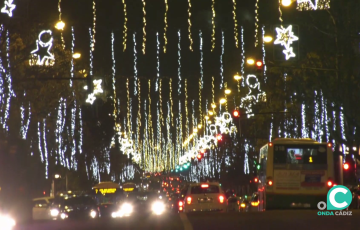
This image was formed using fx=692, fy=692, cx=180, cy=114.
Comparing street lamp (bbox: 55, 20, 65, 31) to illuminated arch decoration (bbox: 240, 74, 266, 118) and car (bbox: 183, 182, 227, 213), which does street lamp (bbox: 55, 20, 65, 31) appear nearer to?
car (bbox: 183, 182, 227, 213)

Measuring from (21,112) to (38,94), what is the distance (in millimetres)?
1248

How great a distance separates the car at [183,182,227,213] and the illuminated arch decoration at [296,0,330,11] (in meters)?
9.80

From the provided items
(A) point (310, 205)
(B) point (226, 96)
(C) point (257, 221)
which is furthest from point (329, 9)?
(B) point (226, 96)

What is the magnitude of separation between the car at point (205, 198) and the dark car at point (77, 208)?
4475 mm

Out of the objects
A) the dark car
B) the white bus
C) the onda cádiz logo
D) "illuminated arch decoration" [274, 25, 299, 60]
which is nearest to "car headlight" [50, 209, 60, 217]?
the dark car

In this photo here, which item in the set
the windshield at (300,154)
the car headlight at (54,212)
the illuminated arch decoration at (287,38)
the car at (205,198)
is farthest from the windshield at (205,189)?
the illuminated arch decoration at (287,38)

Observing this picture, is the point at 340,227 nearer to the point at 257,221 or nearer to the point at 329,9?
the point at 257,221

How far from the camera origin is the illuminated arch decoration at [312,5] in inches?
1270

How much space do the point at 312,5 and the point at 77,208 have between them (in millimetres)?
15588

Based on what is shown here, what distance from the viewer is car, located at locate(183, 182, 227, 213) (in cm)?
3133

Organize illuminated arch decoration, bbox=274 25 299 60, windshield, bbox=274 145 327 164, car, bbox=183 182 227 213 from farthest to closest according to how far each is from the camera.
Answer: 1. car, bbox=183 182 227 213
2. windshield, bbox=274 145 327 164
3. illuminated arch decoration, bbox=274 25 299 60

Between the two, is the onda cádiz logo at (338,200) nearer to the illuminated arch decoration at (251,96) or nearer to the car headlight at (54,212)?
the car headlight at (54,212)

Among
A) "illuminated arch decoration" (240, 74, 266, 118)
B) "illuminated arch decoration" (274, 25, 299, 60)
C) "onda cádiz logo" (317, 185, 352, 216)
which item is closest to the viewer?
"onda cádiz logo" (317, 185, 352, 216)

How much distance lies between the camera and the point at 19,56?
30953mm
